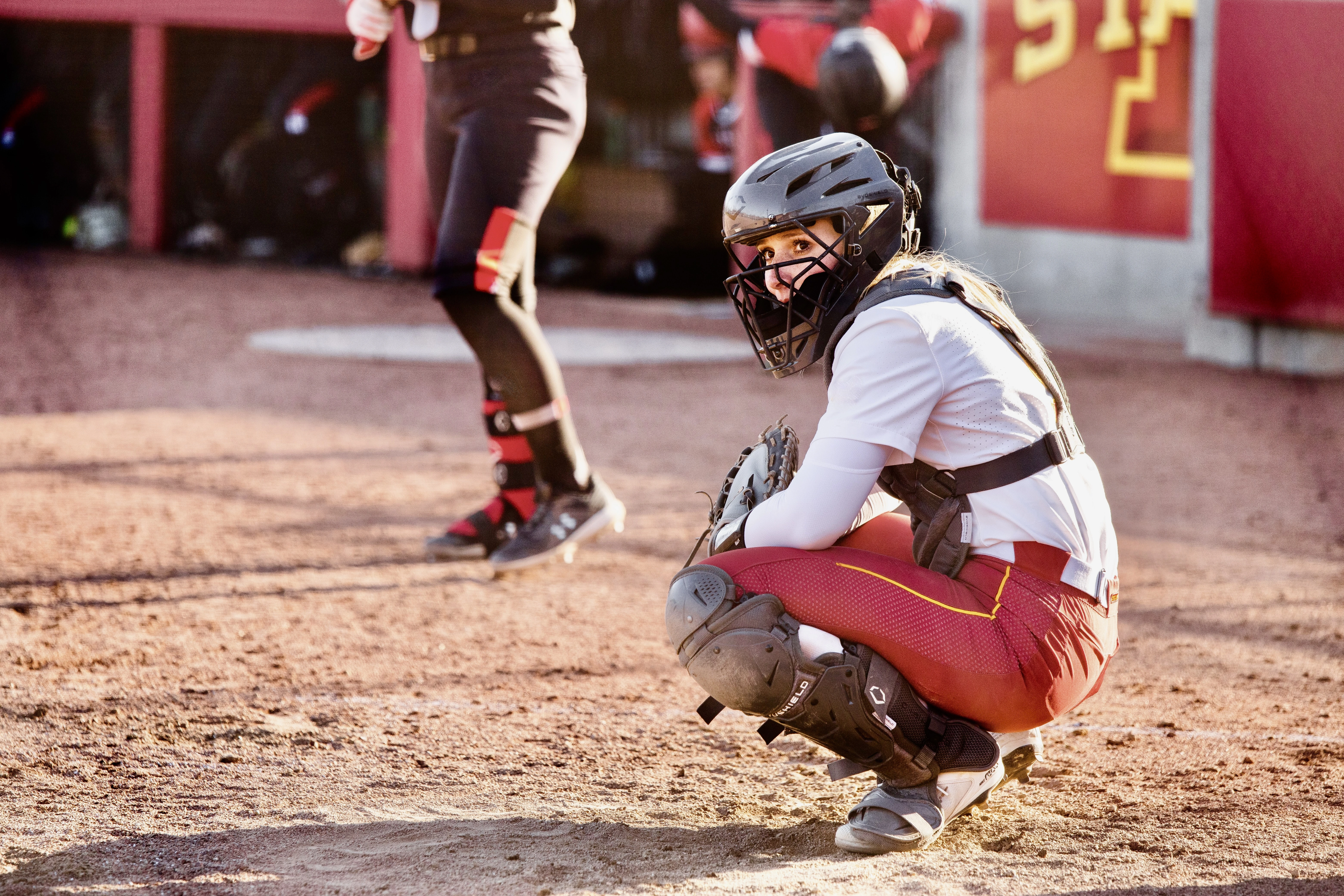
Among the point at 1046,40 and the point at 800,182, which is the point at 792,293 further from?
the point at 1046,40

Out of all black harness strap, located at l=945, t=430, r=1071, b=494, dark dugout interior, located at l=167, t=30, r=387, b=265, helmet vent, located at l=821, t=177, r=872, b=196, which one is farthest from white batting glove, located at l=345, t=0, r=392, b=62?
dark dugout interior, located at l=167, t=30, r=387, b=265

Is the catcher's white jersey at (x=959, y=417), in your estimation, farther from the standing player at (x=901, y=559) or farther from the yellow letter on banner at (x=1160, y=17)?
the yellow letter on banner at (x=1160, y=17)

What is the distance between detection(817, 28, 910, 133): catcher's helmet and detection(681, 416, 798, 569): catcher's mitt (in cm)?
697

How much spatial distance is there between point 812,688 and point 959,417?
1.70 ft

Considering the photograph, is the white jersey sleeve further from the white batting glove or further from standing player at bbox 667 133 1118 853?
the white batting glove

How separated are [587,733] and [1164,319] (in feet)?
28.3

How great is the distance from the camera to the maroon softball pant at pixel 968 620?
8.61 feet

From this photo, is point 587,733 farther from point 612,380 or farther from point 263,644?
point 612,380

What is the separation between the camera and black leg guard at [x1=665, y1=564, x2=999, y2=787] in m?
2.60

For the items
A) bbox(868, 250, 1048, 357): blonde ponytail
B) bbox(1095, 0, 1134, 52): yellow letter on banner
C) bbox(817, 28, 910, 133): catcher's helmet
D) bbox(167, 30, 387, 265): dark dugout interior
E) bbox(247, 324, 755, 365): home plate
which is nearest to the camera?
bbox(868, 250, 1048, 357): blonde ponytail

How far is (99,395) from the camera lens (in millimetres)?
7406

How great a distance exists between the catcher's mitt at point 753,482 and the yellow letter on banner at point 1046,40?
902 cm

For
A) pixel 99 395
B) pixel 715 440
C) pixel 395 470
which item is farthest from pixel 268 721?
pixel 99 395

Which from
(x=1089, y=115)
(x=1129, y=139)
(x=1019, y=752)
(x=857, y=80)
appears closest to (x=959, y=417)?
(x=1019, y=752)
